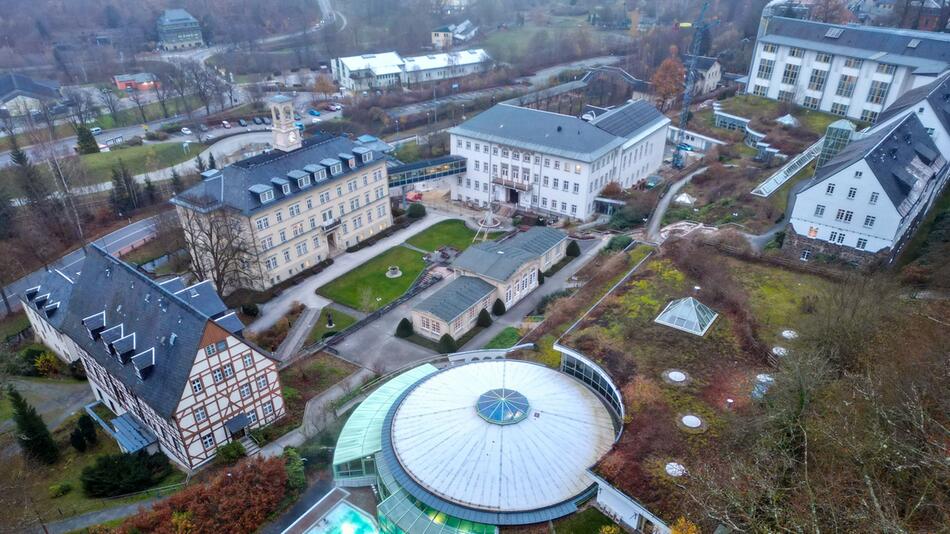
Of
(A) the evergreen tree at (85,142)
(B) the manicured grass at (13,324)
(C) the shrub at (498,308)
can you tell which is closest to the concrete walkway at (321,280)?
(C) the shrub at (498,308)

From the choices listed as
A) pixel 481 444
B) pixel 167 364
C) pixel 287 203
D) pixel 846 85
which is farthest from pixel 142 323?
pixel 846 85

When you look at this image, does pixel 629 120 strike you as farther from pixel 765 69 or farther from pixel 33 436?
pixel 33 436

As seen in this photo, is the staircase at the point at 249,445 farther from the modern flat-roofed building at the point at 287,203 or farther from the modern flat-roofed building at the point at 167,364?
the modern flat-roofed building at the point at 287,203

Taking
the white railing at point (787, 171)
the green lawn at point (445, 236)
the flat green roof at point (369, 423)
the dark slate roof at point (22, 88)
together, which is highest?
the dark slate roof at point (22, 88)

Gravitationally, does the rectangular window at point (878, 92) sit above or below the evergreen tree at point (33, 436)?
above

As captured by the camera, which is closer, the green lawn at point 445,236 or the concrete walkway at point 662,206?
the concrete walkway at point 662,206

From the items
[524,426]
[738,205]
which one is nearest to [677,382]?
[524,426]
